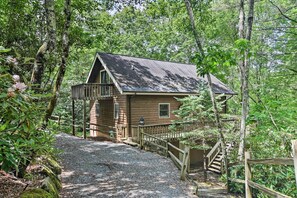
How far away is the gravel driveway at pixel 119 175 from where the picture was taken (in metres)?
5.65

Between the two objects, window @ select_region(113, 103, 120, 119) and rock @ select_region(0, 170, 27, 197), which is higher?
window @ select_region(113, 103, 120, 119)

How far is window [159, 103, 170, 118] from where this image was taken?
15465 mm

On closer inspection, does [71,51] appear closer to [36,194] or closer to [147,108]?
[147,108]

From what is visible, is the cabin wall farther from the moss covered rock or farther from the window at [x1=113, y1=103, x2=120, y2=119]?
the moss covered rock

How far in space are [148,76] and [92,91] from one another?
4.03 meters

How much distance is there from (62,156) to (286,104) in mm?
8060

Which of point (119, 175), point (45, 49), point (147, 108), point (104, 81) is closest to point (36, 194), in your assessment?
point (45, 49)

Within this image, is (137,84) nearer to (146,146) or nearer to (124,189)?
(146,146)

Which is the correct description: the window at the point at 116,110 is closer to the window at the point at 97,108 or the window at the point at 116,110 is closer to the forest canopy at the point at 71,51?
the window at the point at 97,108

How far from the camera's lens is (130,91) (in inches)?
516

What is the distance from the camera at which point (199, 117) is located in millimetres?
11875

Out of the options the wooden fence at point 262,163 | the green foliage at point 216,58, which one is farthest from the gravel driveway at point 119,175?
the green foliage at point 216,58

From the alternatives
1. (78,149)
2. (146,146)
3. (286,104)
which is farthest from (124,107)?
(286,104)

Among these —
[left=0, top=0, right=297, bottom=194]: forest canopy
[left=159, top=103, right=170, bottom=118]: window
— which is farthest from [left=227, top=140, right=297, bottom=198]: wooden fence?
[left=159, top=103, right=170, bottom=118]: window
